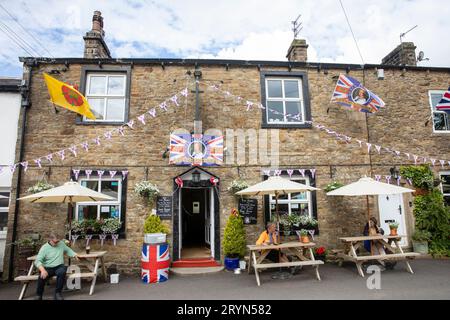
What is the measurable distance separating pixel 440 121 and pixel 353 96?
155 inches

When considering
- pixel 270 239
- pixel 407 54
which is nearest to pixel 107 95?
pixel 270 239

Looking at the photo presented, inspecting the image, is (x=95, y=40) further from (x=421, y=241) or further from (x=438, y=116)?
(x=421, y=241)

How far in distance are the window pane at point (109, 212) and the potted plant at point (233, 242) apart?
10.3ft

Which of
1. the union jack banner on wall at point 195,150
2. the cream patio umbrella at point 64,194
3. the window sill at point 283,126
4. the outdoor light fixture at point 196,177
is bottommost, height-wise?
the cream patio umbrella at point 64,194

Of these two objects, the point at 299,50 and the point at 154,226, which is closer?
the point at 154,226

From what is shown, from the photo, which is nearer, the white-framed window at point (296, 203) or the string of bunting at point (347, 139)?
the white-framed window at point (296, 203)

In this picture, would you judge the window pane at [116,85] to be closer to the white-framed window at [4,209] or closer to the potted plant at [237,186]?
the white-framed window at [4,209]

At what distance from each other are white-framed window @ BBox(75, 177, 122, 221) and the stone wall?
334 millimetres

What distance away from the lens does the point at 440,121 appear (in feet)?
33.2

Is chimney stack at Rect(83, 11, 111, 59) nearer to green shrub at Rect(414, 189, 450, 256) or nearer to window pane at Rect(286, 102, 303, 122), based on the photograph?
window pane at Rect(286, 102, 303, 122)

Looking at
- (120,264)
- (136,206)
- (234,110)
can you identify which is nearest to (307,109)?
(234,110)

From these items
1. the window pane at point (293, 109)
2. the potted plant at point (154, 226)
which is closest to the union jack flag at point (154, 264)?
the potted plant at point (154, 226)

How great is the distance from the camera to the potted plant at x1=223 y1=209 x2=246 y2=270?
7947mm

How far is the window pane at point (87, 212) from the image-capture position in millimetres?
8336
